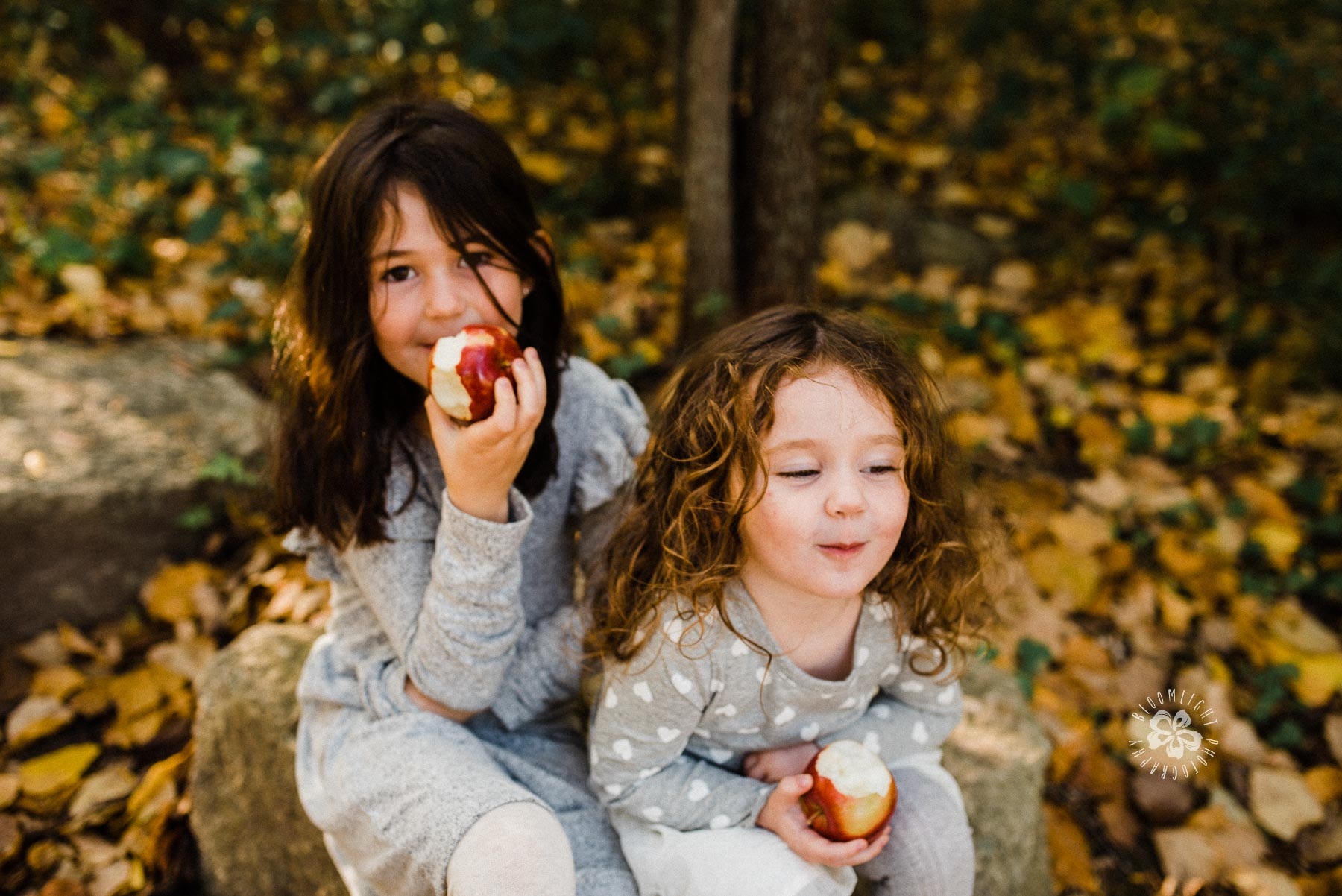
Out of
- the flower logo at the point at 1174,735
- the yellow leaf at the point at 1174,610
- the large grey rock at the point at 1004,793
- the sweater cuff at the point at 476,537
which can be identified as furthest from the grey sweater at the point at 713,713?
the yellow leaf at the point at 1174,610

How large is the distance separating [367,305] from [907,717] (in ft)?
3.72

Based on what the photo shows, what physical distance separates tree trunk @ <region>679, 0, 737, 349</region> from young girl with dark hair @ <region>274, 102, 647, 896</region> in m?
1.01

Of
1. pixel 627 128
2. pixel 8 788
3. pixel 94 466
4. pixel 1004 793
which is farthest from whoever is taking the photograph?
pixel 627 128

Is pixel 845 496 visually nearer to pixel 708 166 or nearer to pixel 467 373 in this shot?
pixel 467 373

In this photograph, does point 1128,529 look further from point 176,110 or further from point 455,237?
point 176,110

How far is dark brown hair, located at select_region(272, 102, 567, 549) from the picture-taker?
1.47 metres

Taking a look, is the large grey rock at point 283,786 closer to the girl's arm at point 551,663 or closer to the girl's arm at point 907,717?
the girl's arm at point 907,717

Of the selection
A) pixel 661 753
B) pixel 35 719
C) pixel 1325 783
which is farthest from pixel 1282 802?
pixel 35 719

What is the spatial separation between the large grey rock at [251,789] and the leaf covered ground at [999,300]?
15 cm

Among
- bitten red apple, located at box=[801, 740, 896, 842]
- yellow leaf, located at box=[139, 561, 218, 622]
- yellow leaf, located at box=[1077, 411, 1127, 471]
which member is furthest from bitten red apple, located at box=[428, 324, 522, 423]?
yellow leaf, located at box=[1077, 411, 1127, 471]

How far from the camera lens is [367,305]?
153 centimetres

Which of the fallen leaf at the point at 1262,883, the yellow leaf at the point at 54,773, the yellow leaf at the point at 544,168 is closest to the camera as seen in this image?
the fallen leaf at the point at 1262,883

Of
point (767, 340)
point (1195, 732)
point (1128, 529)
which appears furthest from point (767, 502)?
point (1128, 529)

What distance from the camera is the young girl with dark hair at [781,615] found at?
1.32m
